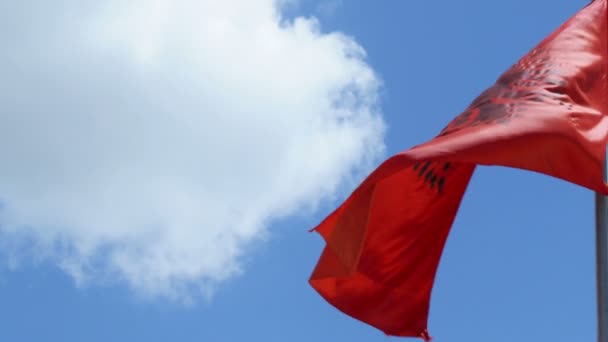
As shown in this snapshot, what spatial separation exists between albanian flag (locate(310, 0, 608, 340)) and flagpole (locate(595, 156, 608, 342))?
0.41m

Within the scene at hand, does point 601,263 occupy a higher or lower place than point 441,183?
lower

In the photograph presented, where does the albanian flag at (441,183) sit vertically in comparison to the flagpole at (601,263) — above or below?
above

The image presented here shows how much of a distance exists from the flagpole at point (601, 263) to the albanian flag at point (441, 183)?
0.41m

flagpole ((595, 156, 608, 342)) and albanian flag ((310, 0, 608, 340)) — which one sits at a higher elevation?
albanian flag ((310, 0, 608, 340))

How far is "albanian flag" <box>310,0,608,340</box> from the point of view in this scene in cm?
1282

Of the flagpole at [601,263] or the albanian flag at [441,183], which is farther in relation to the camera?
the albanian flag at [441,183]

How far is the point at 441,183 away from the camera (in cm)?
1416

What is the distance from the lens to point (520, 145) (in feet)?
40.4

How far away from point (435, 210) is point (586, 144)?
2330 millimetres

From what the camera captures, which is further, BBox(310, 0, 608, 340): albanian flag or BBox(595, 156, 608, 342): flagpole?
BBox(310, 0, 608, 340): albanian flag

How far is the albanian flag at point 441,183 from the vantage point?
12820 mm

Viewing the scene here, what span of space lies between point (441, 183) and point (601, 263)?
7.80ft

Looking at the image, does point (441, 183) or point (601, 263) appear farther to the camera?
point (441, 183)

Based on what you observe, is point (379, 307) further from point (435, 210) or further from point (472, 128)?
point (472, 128)
